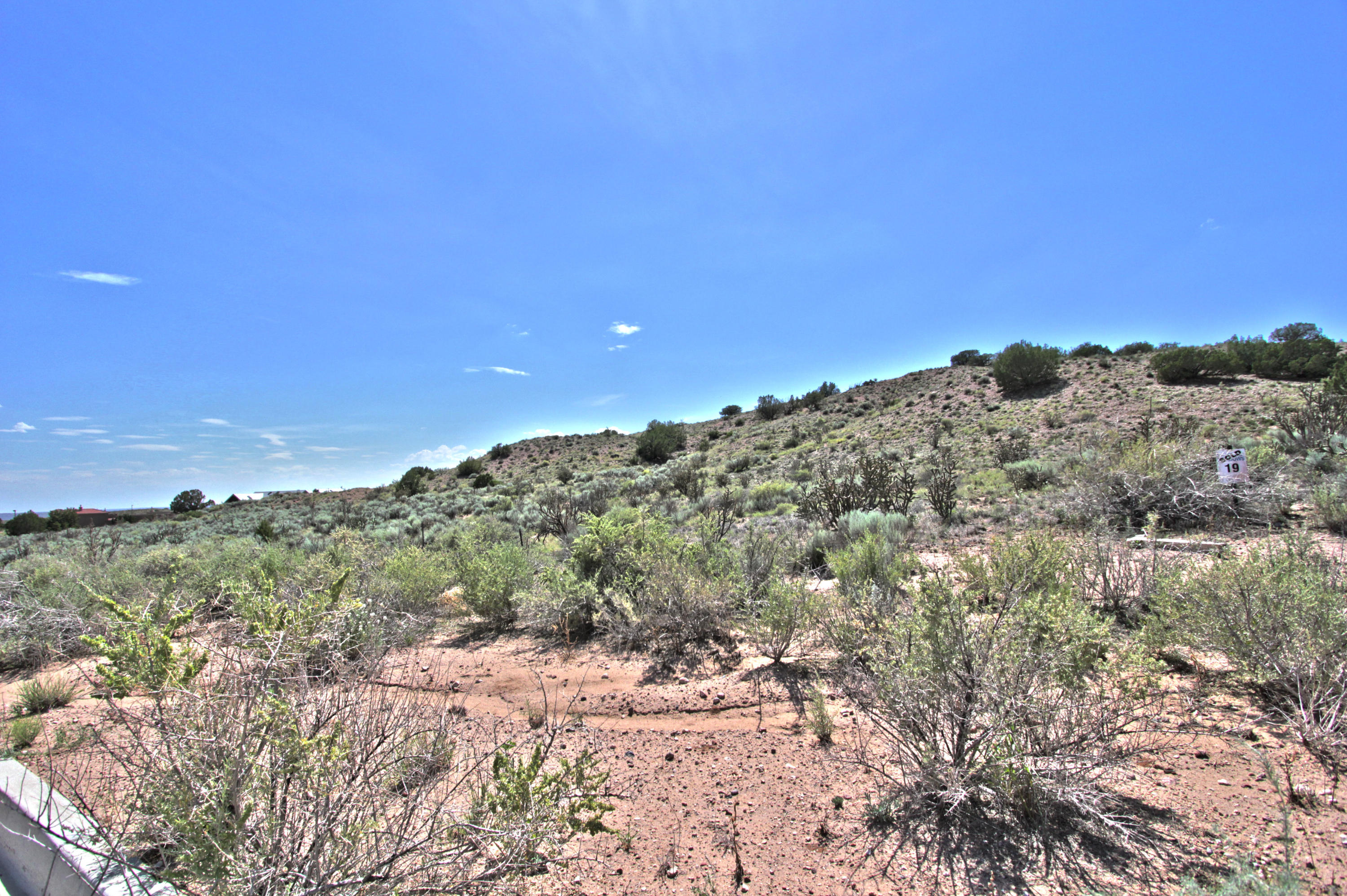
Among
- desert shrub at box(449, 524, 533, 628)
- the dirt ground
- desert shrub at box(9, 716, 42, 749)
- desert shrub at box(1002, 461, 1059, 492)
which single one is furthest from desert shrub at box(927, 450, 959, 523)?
desert shrub at box(9, 716, 42, 749)

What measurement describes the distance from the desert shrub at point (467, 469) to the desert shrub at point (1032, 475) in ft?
100

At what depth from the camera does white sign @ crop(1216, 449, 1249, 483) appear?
25.2ft

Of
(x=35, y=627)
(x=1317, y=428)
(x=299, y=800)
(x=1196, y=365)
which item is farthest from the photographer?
(x=1196, y=365)

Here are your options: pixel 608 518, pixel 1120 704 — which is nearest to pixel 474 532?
pixel 608 518

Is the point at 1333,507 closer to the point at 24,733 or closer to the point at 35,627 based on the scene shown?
the point at 24,733

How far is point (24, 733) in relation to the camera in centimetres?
436

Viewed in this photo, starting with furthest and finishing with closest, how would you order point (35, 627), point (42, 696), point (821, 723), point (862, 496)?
point (862, 496), point (35, 627), point (42, 696), point (821, 723)

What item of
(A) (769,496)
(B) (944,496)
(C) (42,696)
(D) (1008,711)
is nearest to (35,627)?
(C) (42,696)

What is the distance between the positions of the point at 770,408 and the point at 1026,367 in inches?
730

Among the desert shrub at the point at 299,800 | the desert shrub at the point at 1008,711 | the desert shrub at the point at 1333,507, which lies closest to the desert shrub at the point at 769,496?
the desert shrub at the point at 1333,507

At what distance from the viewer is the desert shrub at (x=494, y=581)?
686 cm

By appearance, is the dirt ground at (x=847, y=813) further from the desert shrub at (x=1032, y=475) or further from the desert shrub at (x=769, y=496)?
the desert shrub at (x=1032, y=475)

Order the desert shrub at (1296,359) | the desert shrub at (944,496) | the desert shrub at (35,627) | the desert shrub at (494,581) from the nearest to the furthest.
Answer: the desert shrub at (35,627) < the desert shrub at (494,581) < the desert shrub at (944,496) < the desert shrub at (1296,359)

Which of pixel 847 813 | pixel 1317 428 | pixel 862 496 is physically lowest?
pixel 847 813
